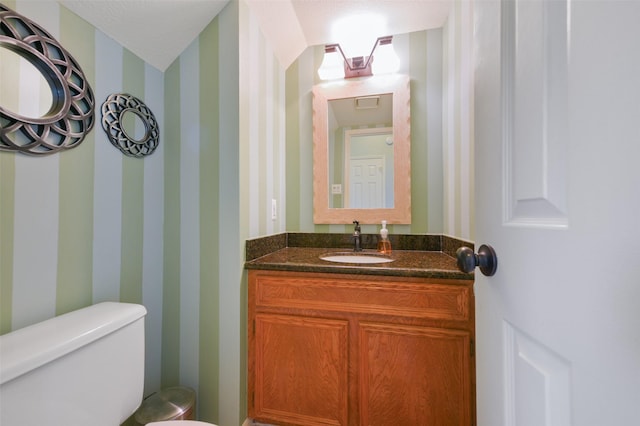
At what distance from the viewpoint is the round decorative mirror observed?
104 centimetres

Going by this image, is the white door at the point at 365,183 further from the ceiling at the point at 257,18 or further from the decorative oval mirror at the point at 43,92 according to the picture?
the decorative oval mirror at the point at 43,92

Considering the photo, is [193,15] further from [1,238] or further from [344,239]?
[344,239]

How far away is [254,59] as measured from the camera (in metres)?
1.33

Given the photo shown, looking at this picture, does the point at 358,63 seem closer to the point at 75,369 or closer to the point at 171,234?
the point at 171,234

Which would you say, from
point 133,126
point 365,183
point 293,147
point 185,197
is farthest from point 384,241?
point 133,126

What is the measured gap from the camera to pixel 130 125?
3.68 ft

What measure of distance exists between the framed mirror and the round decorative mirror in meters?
0.94

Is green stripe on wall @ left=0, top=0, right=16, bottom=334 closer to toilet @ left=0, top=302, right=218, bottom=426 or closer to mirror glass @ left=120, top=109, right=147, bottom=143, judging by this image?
toilet @ left=0, top=302, right=218, bottom=426

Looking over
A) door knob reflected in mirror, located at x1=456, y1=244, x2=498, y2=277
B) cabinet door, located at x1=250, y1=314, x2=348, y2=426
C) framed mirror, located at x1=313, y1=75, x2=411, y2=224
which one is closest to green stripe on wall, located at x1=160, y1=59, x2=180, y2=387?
A: cabinet door, located at x1=250, y1=314, x2=348, y2=426

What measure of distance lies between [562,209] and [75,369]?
1.15m

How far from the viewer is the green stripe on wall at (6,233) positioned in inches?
29.1

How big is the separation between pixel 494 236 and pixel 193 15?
1.55 metres

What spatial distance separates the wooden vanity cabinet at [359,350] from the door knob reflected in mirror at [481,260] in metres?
0.55

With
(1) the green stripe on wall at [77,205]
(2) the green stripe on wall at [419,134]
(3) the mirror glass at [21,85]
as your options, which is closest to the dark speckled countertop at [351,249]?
(2) the green stripe on wall at [419,134]
